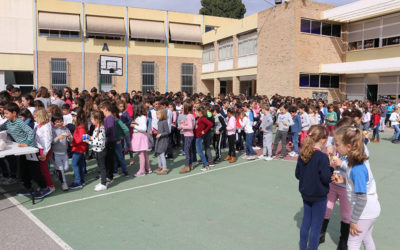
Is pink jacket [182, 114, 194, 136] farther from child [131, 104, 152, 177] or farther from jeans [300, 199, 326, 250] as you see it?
jeans [300, 199, 326, 250]

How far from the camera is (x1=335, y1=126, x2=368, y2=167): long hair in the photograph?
3018mm

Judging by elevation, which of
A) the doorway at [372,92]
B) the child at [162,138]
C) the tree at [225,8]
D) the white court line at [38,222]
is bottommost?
the white court line at [38,222]

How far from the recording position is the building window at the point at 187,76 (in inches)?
1334

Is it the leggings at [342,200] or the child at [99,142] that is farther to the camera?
the child at [99,142]

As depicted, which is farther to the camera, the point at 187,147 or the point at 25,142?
the point at 187,147

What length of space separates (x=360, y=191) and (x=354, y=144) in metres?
0.46

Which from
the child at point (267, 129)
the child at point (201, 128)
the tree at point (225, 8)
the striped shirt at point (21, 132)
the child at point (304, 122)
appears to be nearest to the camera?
the striped shirt at point (21, 132)

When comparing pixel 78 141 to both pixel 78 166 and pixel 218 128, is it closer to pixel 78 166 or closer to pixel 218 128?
pixel 78 166

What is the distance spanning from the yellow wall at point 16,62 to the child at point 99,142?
84.9 feet

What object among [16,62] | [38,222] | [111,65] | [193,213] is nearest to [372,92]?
[111,65]

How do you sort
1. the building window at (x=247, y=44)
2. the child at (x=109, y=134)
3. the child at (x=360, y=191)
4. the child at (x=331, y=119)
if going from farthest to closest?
1. the building window at (x=247, y=44)
2. the child at (x=331, y=119)
3. the child at (x=109, y=134)
4. the child at (x=360, y=191)

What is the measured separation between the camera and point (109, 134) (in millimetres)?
6609

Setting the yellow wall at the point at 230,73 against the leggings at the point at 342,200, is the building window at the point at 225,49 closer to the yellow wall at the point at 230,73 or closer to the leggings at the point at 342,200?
the yellow wall at the point at 230,73

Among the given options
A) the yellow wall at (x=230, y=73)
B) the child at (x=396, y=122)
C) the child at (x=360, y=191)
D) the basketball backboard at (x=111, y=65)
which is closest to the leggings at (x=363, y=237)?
the child at (x=360, y=191)
